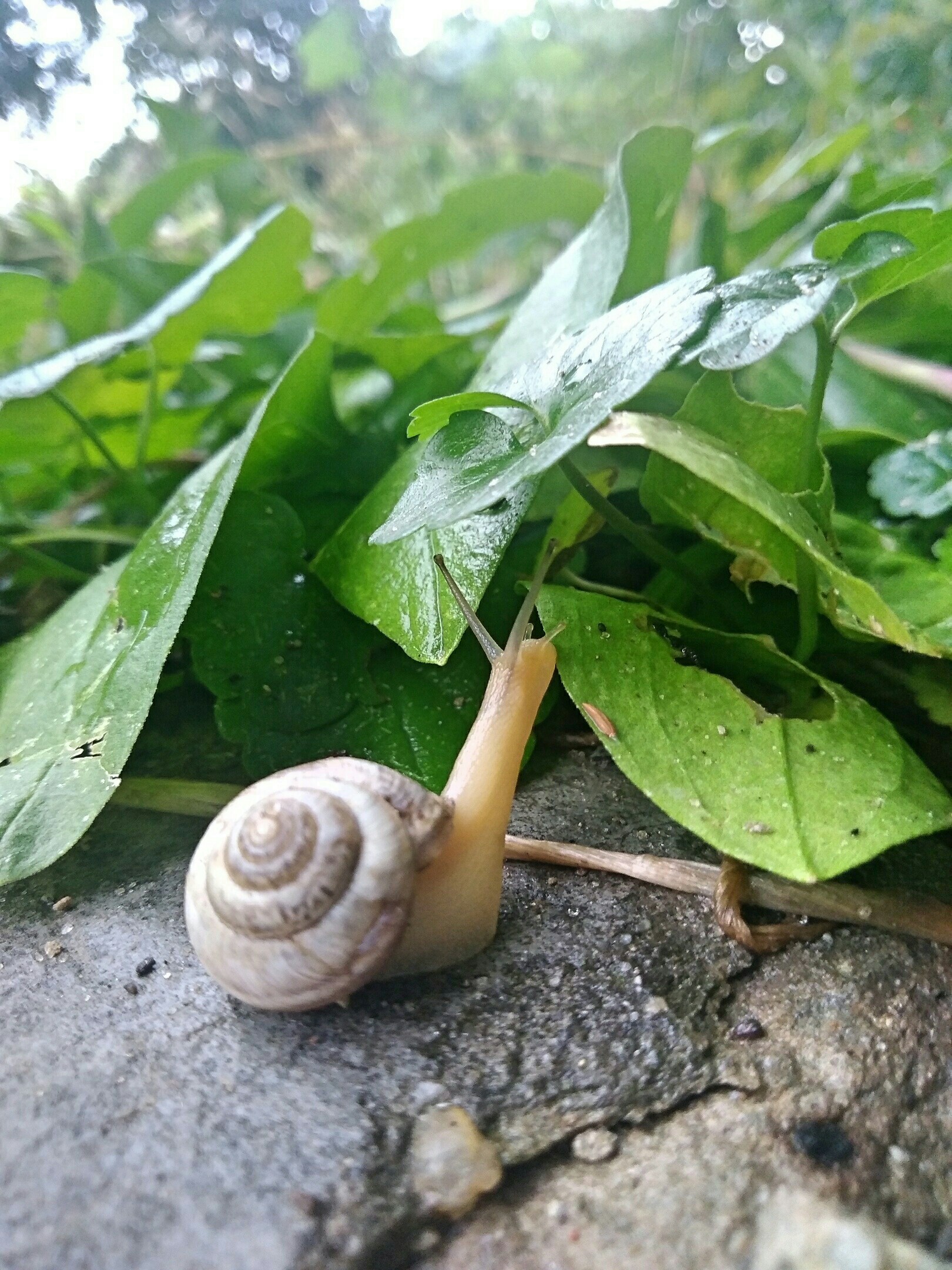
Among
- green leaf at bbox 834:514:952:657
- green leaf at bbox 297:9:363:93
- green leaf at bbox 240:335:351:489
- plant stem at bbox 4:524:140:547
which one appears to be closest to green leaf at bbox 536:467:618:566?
green leaf at bbox 834:514:952:657

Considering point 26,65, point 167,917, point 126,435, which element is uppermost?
point 26,65

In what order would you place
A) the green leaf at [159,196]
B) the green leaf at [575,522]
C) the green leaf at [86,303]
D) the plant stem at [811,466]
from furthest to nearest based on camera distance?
the green leaf at [159,196], the green leaf at [86,303], the green leaf at [575,522], the plant stem at [811,466]

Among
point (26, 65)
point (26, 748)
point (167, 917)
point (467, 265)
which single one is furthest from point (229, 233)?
point (167, 917)

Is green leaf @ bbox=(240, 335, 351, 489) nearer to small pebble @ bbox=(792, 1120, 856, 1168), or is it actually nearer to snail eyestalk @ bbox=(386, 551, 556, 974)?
snail eyestalk @ bbox=(386, 551, 556, 974)

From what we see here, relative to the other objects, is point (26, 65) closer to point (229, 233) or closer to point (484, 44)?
point (229, 233)

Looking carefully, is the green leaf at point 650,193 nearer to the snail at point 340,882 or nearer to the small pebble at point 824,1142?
the snail at point 340,882

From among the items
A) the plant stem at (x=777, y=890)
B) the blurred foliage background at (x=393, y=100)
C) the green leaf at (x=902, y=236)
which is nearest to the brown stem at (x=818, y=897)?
the plant stem at (x=777, y=890)

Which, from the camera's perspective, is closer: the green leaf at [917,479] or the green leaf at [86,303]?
the green leaf at [917,479]
